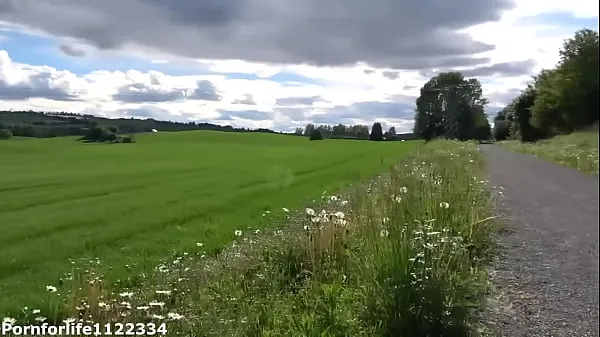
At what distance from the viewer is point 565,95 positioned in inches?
297

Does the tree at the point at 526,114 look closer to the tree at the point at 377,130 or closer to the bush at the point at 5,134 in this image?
the tree at the point at 377,130

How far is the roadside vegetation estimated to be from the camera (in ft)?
18.5

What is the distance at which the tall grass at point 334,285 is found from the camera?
5.25 m

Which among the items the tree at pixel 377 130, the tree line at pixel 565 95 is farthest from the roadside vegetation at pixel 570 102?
the tree at pixel 377 130

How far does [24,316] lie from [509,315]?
452 centimetres

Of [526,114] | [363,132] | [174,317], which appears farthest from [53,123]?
[363,132]

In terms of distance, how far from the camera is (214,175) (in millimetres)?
33281

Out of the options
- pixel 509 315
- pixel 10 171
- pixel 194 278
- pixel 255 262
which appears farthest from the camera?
pixel 10 171

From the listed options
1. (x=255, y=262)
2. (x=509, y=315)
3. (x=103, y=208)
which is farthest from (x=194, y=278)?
(x=103, y=208)

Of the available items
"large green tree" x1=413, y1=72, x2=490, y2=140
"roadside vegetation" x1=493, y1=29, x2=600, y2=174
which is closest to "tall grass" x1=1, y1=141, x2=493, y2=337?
"large green tree" x1=413, y1=72, x2=490, y2=140

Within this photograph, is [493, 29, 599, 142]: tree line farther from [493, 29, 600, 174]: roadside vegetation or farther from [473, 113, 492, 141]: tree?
[473, 113, 492, 141]: tree

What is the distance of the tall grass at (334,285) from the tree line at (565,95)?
1.70 meters

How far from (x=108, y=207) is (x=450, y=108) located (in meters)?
10.5

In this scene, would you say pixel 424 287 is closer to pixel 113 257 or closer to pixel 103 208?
pixel 113 257
